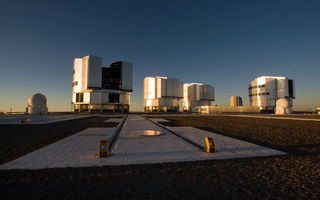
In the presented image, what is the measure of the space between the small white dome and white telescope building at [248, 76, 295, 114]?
8095 centimetres

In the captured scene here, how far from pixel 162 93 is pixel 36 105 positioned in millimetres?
44396

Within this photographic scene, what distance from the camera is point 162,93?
6606 cm

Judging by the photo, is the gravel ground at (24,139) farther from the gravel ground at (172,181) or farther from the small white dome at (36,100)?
the small white dome at (36,100)

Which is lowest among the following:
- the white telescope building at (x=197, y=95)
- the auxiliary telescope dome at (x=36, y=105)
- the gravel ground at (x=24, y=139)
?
the gravel ground at (x=24, y=139)

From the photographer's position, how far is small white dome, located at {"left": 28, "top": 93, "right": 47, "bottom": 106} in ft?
115

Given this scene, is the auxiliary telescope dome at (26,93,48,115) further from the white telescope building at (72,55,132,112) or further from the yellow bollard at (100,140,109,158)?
the yellow bollard at (100,140,109,158)

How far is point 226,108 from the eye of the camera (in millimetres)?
59750

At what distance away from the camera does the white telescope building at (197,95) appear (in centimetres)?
8197

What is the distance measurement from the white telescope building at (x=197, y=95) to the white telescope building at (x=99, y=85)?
129 ft

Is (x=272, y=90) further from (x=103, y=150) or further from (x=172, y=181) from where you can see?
(x=103, y=150)

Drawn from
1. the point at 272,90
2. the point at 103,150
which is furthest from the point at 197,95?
the point at 103,150

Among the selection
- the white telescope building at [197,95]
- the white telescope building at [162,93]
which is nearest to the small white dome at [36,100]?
the white telescope building at [162,93]

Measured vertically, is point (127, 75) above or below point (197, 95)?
above

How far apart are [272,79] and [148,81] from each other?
55690 mm
